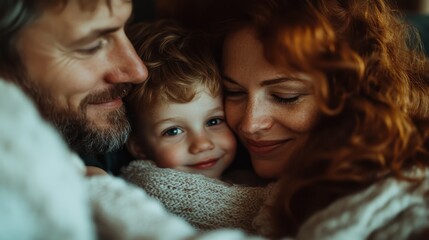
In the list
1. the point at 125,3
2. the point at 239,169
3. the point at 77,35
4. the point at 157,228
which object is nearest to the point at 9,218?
the point at 157,228

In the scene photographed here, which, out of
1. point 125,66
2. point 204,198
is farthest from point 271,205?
point 125,66

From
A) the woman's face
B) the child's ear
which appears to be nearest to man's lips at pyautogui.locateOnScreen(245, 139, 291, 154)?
the woman's face

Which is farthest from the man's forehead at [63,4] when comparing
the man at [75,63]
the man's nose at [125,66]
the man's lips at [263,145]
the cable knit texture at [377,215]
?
the cable knit texture at [377,215]

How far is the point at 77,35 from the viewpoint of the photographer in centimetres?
109

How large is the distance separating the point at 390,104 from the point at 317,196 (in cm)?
23

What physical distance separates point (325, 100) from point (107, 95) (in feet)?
1.77

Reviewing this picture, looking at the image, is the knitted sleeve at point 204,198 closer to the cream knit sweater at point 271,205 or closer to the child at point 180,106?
the cream knit sweater at point 271,205

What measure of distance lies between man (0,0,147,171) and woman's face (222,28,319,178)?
236 millimetres

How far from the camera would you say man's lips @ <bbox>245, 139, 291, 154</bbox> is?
1.27 meters

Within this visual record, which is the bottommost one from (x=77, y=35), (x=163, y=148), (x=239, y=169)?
(x=239, y=169)

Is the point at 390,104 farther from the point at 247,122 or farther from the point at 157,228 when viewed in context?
the point at 157,228

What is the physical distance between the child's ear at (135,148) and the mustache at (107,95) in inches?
7.0

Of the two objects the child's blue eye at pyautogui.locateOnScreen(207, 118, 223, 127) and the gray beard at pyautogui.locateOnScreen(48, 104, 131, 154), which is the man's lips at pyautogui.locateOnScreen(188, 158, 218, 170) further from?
the gray beard at pyautogui.locateOnScreen(48, 104, 131, 154)

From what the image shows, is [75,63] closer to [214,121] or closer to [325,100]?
[214,121]
